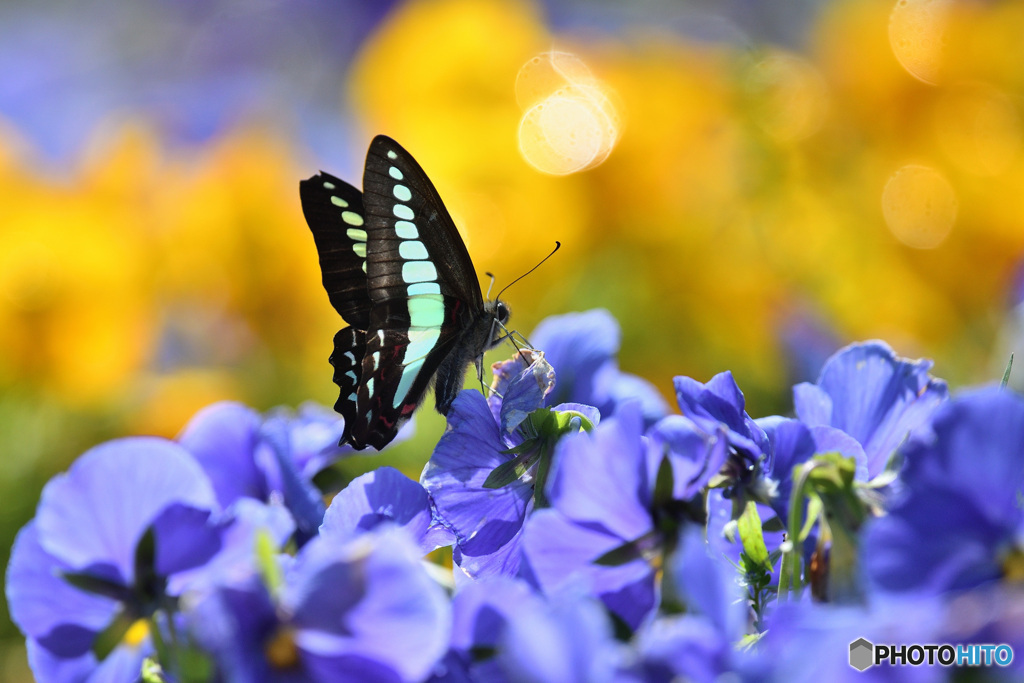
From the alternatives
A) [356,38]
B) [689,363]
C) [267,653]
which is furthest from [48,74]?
[267,653]

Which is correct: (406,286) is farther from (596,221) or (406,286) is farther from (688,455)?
(596,221)

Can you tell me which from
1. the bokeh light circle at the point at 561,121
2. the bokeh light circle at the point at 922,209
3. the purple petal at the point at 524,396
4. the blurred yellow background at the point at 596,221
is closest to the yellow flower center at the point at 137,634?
the purple petal at the point at 524,396

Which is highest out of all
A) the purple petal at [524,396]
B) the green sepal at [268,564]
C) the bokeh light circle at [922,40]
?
the bokeh light circle at [922,40]

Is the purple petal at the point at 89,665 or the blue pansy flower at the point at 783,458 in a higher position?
the blue pansy flower at the point at 783,458

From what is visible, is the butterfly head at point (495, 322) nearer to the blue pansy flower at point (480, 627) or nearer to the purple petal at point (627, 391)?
the purple petal at point (627, 391)

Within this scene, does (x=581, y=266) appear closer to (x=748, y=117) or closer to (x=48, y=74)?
(x=748, y=117)

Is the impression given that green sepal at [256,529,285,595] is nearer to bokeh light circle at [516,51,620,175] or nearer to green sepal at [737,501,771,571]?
green sepal at [737,501,771,571]

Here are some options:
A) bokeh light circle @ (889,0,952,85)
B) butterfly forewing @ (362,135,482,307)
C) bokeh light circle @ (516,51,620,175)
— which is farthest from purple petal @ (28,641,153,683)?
bokeh light circle @ (889,0,952,85)
